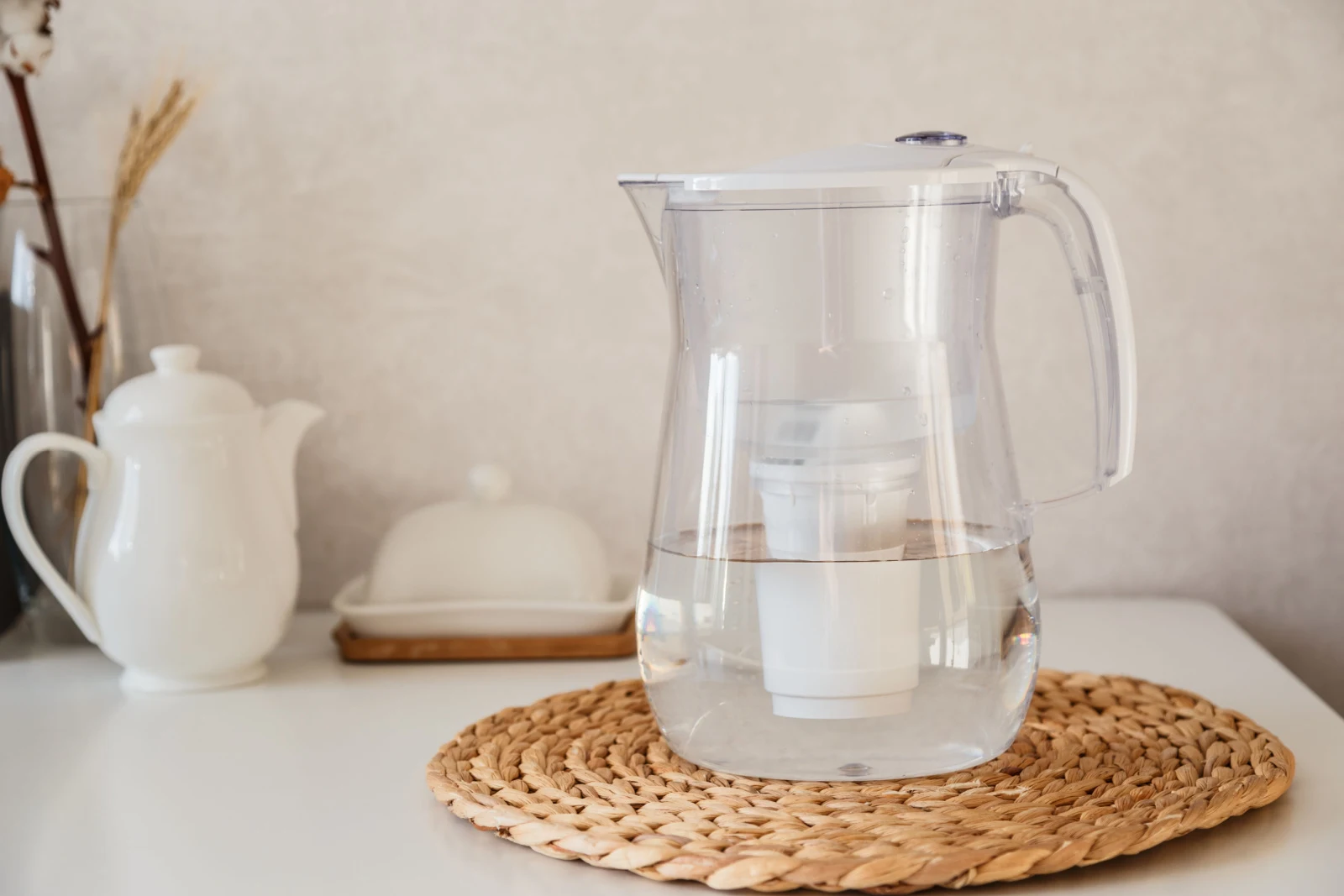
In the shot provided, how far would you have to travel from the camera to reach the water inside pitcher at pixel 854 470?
54 cm

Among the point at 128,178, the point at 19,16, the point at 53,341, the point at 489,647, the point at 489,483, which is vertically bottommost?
the point at 489,647

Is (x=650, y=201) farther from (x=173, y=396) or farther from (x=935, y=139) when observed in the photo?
(x=173, y=396)

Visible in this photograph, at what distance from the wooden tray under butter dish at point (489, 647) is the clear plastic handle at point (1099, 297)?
337 mm

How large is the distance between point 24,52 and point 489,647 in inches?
18.6

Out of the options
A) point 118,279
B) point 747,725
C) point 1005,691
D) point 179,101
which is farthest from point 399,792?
point 179,101

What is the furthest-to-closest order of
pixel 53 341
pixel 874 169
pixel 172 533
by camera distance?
1. pixel 53 341
2. pixel 172 533
3. pixel 874 169

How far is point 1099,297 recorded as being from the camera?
577mm

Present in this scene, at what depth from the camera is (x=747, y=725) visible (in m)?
0.57

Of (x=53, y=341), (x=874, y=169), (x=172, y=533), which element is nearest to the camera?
(x=874, y=169)

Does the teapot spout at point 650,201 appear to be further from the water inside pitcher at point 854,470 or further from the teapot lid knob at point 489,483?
the teapot lid knob at point 489,483

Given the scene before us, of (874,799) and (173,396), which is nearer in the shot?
(874,799)

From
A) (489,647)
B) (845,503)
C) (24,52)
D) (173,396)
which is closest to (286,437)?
(173,396)

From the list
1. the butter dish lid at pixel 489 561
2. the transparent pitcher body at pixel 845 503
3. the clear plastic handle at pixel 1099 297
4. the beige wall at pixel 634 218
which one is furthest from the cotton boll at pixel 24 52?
the clear plastic handle at pixel 1099 297

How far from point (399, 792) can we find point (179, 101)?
56cm
